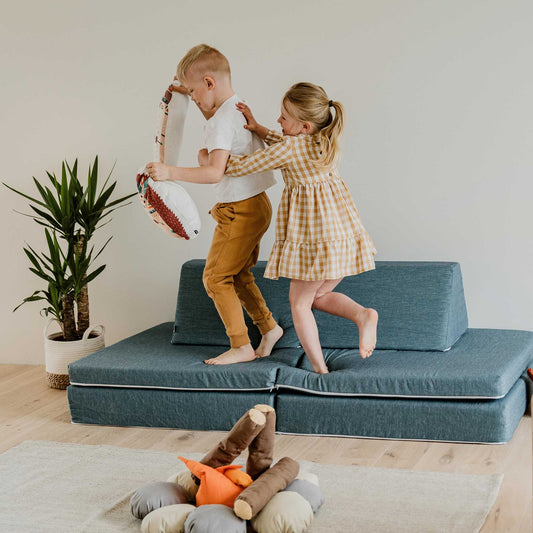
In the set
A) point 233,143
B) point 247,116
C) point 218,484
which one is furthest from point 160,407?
point 247,116

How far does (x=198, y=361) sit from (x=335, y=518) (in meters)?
1.13

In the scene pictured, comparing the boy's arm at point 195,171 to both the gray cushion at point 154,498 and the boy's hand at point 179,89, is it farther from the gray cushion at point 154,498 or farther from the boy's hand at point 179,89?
the gray cushion at point 154,498

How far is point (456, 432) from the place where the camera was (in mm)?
2855

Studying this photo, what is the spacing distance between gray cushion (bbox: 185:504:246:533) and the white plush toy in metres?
1.25

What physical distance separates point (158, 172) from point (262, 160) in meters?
0.40

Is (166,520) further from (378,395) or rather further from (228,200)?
(228,200)

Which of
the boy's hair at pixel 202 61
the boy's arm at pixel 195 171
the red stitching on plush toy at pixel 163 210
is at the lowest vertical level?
the red stitching on plush toy at pixel 163 210

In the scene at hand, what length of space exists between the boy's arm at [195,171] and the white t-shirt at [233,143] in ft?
0.15

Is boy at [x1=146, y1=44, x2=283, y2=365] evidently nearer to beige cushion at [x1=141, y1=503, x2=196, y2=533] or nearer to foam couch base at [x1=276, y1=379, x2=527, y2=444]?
foam couch base at [x1=276, y1=379, x2=527, y2=444]

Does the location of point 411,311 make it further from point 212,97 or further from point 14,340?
point 14,340

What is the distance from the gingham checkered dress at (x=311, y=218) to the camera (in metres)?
3.03

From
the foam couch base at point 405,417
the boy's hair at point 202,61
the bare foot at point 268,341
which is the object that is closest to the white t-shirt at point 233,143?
the boy's hair at point 202,61

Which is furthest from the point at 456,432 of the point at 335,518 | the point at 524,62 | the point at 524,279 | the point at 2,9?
the point at 2,9

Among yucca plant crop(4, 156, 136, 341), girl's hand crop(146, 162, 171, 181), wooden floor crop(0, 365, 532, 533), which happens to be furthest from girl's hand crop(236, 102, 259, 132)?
wooden floor crop(0, 365, 532, 533)
